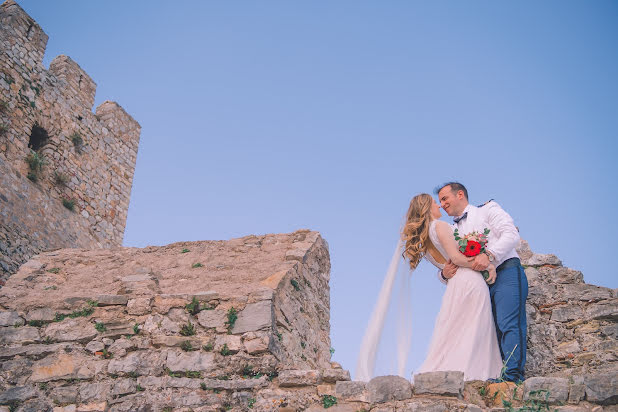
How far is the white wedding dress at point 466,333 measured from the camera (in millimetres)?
5227

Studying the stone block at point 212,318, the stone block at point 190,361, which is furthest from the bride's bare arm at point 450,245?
the stone block at point 190,361

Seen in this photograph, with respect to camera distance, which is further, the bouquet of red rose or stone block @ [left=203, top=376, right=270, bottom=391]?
the bouquet of red rose

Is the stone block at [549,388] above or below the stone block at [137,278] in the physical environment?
below

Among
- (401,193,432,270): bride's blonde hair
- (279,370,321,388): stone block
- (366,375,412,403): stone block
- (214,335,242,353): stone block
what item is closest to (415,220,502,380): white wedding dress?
(401,193,432,270): bride's blonde hair

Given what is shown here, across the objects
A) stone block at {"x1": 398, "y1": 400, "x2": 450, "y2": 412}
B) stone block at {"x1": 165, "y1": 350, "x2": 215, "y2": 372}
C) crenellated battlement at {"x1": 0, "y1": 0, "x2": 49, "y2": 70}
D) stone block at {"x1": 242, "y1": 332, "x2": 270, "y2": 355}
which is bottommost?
stone block at {"x1": 398, "y1": 400, "x2": 450, "y2": 412}

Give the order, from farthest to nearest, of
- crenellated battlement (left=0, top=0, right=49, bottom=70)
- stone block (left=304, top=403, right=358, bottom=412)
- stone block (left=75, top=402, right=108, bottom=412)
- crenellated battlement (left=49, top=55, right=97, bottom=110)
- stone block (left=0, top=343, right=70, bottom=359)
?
1. crenellated battlement (left=49, top=55, right=97, bottom=110)
2. crenellated battlement (left=0, top=0, right=49, bottom=70)
3. stone block (left=0, top=343, right=70, bottom=359)
4. stone block (left=75, top=402, right=108, bottom=412)
5. stone block (left=304, top=403, right=358, bottom=412)

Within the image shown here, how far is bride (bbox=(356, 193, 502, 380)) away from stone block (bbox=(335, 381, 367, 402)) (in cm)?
64

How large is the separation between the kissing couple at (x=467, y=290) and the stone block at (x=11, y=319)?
3255mm

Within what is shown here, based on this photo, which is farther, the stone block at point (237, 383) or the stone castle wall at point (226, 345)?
the stone block at point (237, 383)

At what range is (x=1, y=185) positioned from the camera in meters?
10.5

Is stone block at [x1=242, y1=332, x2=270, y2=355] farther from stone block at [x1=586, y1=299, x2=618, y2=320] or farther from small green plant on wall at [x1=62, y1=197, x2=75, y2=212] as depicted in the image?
small green plant on wall at [x1=62, y1=197, x2=75, y2=212]

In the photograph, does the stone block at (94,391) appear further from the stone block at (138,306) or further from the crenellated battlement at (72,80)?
the crenellated battlement at (72,80)

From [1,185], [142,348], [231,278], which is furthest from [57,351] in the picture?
[1,185]

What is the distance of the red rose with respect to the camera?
5602mm
